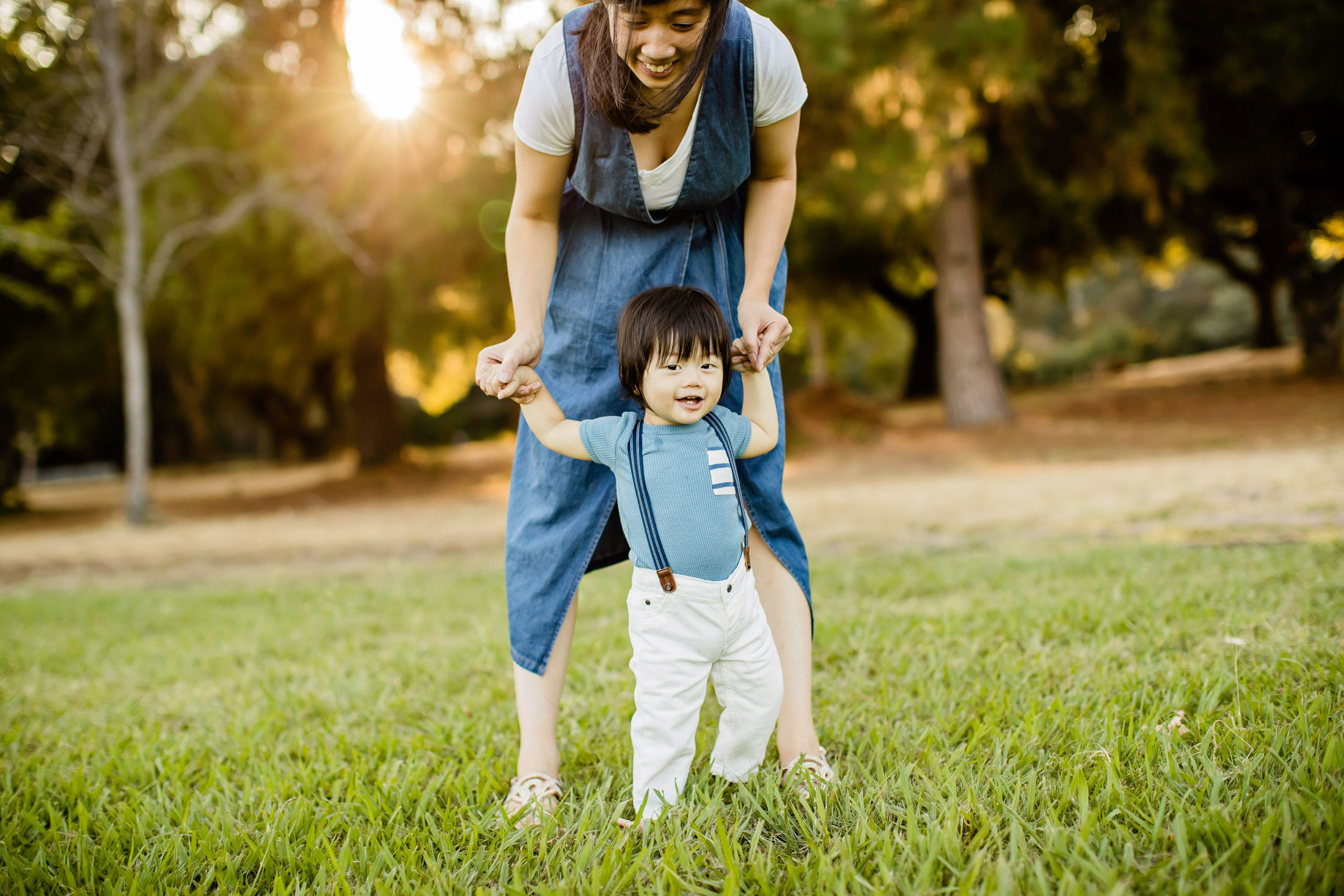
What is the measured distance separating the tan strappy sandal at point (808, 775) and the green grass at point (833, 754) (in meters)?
0.04

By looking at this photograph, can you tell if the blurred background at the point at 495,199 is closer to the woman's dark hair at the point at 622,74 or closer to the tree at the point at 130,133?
the tree at the point at 130,133

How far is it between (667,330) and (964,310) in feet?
31.5

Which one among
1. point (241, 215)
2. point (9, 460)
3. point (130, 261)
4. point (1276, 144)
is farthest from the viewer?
point (9, 460)

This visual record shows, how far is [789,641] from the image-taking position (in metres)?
1.73

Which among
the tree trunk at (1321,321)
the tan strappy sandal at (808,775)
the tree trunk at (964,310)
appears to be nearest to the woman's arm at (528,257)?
the tan strappy sandal at (808,775)

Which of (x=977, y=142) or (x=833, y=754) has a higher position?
(x=977, y=142)

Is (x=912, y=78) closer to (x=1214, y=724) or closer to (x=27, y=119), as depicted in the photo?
(x=1214, y=724)

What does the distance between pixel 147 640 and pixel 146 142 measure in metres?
6.71

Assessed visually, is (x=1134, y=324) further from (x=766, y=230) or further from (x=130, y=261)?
(x=766, y=230)

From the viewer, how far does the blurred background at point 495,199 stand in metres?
7.96

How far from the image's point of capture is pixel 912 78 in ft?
26.5

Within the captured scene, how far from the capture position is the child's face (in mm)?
1505

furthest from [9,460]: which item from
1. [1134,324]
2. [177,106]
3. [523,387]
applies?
[1134,324]

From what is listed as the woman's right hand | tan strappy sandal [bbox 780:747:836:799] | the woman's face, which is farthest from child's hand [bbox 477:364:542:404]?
tan strappy sandal [bbox 780:747:836:799]
